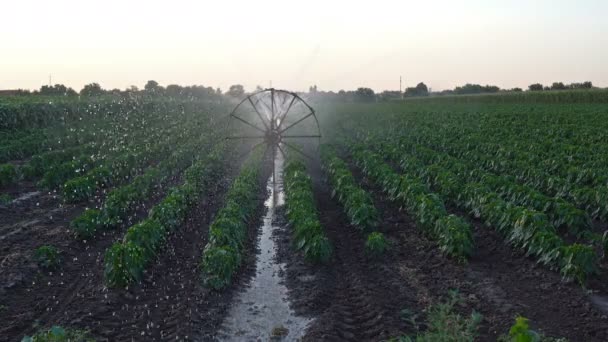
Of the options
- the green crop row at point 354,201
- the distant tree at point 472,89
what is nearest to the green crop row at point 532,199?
the green crop row at point 354,201

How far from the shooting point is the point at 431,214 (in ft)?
36.6

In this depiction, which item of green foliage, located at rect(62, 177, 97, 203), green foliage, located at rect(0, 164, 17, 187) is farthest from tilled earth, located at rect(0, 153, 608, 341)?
green foliage, located at rect(0, 164, 17, 187)

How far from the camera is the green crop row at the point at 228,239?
8.92 m

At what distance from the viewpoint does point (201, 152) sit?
925 inches

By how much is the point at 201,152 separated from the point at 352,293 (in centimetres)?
1574

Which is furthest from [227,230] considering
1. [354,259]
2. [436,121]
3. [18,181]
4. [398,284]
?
[436,121]

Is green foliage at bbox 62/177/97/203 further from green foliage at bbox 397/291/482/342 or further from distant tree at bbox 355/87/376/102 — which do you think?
distant tree at bbox 355/87/376/102

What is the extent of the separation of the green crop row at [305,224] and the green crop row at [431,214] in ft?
6.26

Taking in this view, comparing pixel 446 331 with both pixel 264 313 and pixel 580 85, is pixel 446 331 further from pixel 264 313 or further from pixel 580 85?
pixel 580 85

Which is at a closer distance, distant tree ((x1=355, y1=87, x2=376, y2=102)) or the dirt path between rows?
the dirt path between rows

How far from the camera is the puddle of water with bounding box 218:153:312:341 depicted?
24.3ft

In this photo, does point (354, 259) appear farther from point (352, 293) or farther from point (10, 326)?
point (10, 326)

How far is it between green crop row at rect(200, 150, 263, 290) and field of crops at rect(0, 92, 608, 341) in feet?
0.11

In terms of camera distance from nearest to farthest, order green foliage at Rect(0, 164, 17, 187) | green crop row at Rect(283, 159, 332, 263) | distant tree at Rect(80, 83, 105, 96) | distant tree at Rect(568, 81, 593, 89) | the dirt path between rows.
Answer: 1. the dirt path between rows
2. green crop row at Rect(283, 159, 332, 263)
3. green foliage at Rect(0, 164, 17, 187)
4. distant tree at Rect(80, 83, 105, 96)
5. distant tree at Rect(568, 81, 593, 89)
